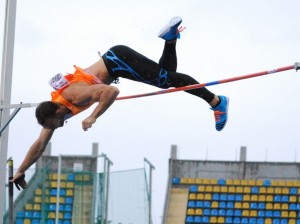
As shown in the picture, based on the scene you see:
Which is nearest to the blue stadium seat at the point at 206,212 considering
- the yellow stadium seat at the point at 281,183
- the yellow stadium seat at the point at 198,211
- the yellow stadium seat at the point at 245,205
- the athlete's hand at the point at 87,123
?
the yellow stadium seat at the point at 198,211

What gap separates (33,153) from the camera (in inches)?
366

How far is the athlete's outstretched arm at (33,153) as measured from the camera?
913 cm

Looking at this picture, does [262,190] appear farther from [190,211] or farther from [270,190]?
[190,211]

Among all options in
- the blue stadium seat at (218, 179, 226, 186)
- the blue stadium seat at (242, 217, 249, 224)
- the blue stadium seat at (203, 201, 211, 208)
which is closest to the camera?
the blue stadium seat at (242, 217, 249, 224)

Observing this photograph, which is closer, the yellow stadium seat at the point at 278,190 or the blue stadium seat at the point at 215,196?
the yellow stadium seat at the point at 278,190

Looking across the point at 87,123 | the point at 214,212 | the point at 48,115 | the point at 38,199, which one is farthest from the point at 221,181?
the point at 87,123

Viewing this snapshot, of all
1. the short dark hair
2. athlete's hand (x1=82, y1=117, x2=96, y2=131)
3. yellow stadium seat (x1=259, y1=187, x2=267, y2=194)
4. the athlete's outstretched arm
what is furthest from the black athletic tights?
yellow stadium seat (x1=259, y1=187, x2=267, y2=194)

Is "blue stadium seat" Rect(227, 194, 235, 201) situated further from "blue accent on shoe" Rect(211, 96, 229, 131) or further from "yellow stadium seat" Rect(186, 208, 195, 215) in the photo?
"blue accent on shoe" Rect(211, 96, 229, 131)

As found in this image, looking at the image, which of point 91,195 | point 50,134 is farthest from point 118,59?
point 91,195

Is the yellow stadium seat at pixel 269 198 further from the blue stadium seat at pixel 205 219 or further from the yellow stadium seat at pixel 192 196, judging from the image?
the yellow stadium seat at pixel 192 196

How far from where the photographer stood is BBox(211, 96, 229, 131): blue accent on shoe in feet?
29.5

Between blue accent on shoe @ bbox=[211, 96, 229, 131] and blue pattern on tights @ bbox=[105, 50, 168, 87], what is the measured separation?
62 centimetres

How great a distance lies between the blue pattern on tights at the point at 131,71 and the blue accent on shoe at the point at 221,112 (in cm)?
62

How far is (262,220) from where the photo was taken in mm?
24594
